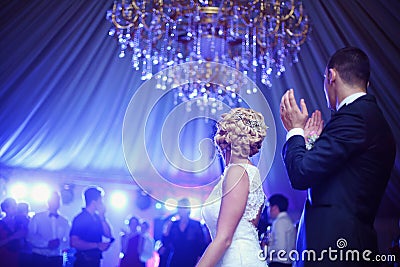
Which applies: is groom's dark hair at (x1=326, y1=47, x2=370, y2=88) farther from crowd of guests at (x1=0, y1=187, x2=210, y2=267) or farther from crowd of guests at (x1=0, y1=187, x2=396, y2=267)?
crowd of guests at (x1=0, y1=187, x2=210, y2=267)

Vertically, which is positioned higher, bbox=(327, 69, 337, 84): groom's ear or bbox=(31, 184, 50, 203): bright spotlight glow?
bbox=(31, 184, 50, 203): bright spotlight glow

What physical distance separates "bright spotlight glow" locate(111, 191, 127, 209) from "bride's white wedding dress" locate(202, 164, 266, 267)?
25.7ft

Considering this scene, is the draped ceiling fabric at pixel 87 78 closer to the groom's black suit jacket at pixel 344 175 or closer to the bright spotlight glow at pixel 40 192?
the bright spotlight glow at pixel 40 192

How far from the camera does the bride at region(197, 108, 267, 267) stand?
2.01m

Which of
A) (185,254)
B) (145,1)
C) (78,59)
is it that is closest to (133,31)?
(145,1)

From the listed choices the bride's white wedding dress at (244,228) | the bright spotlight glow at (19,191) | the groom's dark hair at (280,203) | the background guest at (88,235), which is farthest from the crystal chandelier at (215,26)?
the bright spotlight glow at (19,191)

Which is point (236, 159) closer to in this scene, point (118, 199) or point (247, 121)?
point (247, 121)

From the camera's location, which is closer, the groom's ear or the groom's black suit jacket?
the groom's black suit jacket

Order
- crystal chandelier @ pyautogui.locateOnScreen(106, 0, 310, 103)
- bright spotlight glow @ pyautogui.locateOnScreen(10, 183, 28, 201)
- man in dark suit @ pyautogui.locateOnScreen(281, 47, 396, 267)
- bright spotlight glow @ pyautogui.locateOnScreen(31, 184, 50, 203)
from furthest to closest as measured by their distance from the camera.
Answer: bright spotlight glow @ pyautogui.locateOnScreen(31, 184, 50, 203) < bright spotlight glow @ pyautogui.locateOnScreen(10, 183, 28, 201) < crystal chandelier @ pyautogui.locateOnScreen(106, 0, 310, 103) < man in dark suit @ pyautogui.locateOnScreen(281, 47, 396, 267)

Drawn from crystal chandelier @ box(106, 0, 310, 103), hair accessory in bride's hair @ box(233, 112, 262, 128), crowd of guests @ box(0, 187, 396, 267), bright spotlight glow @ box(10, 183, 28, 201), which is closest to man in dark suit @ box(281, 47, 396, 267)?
hair accessory in bride's hair @ box(233, 112, 262, 128)

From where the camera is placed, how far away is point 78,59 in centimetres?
554

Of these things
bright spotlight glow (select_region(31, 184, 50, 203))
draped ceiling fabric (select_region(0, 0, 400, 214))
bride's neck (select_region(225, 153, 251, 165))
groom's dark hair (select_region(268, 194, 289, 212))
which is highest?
draped ceiling fabric (select_region(0, 0, 400, 214))

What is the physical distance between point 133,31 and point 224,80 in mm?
1011

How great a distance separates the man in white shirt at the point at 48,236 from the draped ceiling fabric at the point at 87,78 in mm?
1440
